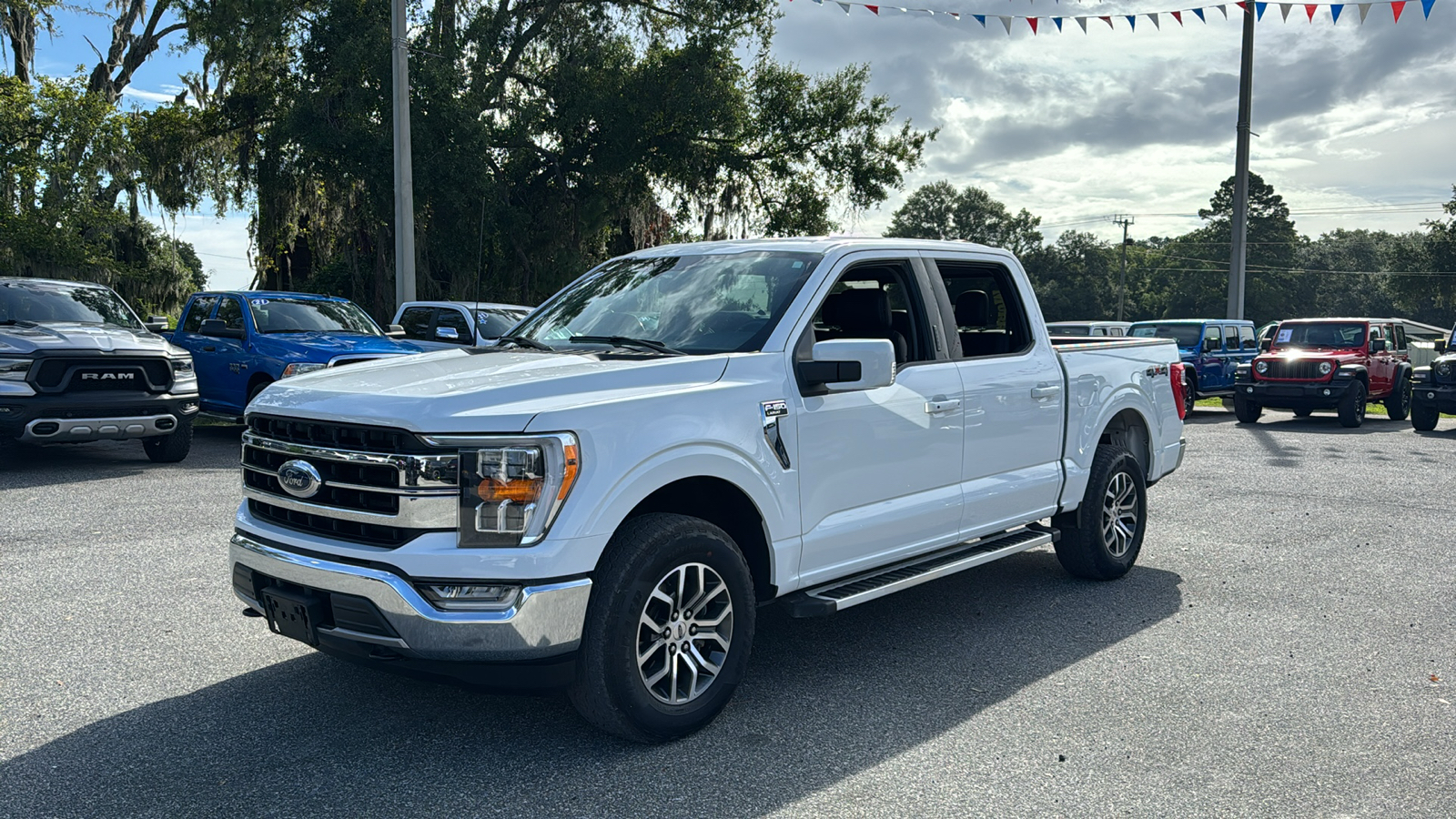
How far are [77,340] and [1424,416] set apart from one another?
1795 cm

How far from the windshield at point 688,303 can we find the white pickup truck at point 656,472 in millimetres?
15

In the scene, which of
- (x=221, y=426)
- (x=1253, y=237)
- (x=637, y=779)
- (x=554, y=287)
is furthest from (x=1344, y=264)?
(x=637, y=779)

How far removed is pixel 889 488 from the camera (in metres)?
4.89

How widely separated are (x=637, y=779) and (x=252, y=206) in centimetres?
2276

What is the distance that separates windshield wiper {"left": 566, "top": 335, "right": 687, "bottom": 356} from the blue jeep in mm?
17714

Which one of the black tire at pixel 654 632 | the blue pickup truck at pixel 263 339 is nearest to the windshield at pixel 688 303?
the black tire at pixel 654 632

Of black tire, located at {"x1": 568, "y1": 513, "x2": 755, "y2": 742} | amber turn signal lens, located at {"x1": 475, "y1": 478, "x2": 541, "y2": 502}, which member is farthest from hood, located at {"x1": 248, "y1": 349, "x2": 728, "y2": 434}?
black tire, located at {"x1": 568, "y1": 513, "x2": 755, "y2": 742}

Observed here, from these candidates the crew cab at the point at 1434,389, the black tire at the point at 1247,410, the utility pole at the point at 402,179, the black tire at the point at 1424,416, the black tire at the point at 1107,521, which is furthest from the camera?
the black tire at the point at 1247,410

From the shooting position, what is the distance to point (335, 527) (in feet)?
12.8

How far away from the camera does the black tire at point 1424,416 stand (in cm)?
1666

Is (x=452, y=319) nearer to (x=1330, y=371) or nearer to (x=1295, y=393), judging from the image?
(x=1295, y=393)

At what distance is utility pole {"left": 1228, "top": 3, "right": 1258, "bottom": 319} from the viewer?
25.3 meters

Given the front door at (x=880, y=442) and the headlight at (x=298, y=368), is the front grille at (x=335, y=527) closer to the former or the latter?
the front door at (x=880, y=442)

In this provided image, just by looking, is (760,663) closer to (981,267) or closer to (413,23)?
(981,267)
